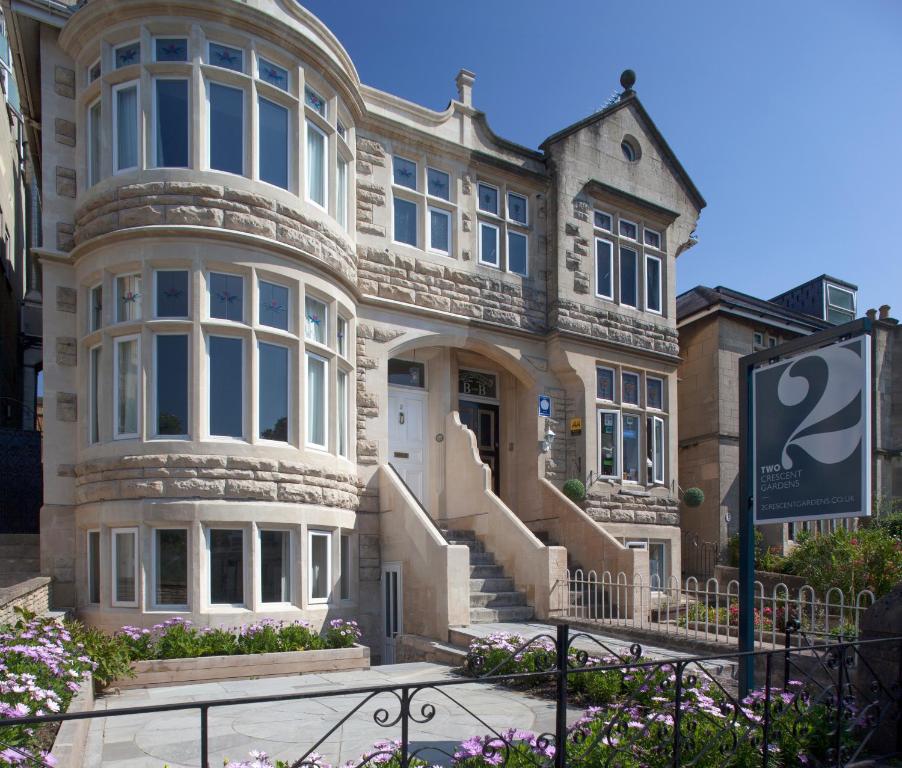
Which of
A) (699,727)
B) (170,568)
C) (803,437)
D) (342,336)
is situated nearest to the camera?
(699,727)

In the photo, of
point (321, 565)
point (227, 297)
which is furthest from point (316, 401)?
point (321, 565)

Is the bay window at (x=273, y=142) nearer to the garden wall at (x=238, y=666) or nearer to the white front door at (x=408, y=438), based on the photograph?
the white front door at (x=408, y=438)

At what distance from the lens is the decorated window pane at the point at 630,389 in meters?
17.0

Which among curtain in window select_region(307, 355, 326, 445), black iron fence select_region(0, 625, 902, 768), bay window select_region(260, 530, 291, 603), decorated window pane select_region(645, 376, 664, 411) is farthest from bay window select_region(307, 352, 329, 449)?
decorated window pane select_region(645, 376, 664, 411)

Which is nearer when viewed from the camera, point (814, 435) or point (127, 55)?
point (814, 435)

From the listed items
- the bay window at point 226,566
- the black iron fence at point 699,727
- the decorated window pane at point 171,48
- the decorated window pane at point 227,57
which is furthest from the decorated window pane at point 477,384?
the black iron fence at point 699,727

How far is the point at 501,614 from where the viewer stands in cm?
1193

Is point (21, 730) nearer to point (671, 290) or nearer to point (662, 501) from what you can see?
point (662, 501)

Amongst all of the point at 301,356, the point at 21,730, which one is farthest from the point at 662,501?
the point at 21,730

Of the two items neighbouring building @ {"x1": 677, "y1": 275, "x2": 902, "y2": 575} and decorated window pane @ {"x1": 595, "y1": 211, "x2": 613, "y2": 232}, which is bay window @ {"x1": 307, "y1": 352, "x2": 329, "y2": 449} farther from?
neighbouring building @ {"x1": 677, "y1": 275, "x2": 902, "y2": 575}

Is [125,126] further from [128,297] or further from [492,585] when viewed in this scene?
[492,585]

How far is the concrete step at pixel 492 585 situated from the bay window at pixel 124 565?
194 inches

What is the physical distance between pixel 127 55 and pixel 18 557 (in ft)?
24.4

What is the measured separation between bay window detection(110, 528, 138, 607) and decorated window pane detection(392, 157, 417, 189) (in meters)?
7.68
